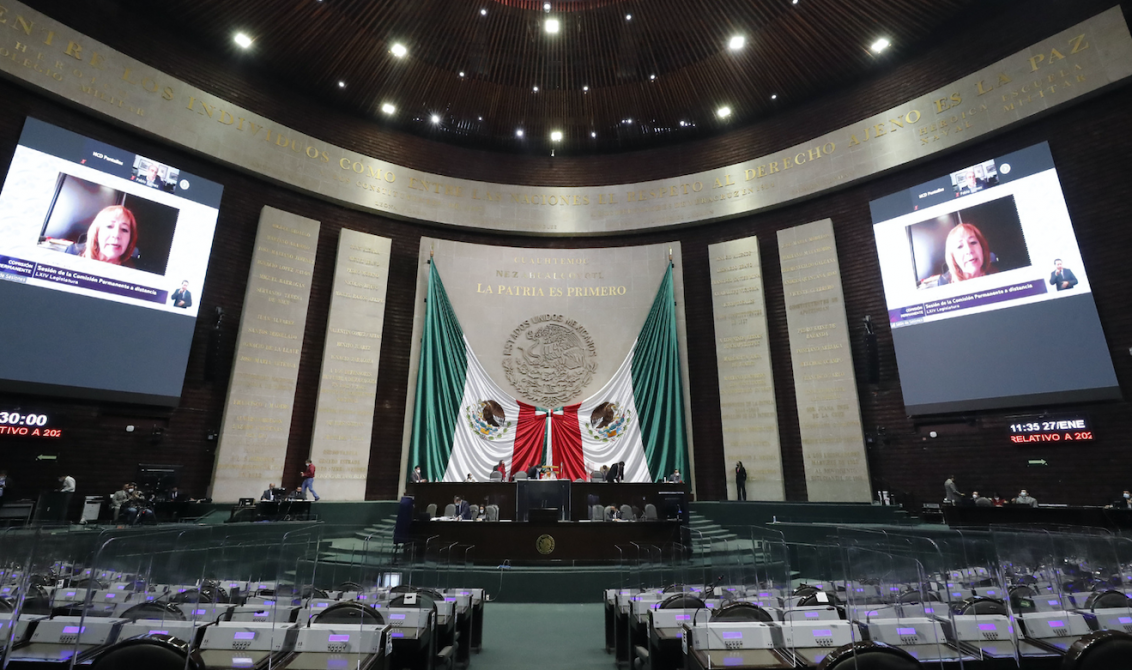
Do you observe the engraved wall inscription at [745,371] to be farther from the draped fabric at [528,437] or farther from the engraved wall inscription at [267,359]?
the engraved wall inscription at [267,359]

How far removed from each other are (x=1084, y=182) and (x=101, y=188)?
1934 cm

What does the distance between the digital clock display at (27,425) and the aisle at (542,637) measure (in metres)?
8.76

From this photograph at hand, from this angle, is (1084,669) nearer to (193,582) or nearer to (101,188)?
(193,582)

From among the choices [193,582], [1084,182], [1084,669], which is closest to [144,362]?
[193,582]

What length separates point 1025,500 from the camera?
31.2ft

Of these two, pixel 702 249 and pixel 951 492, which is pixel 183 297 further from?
pixel 951 492

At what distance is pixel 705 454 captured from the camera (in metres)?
14.0

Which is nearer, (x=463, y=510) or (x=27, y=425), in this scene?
(x=27, y=425)

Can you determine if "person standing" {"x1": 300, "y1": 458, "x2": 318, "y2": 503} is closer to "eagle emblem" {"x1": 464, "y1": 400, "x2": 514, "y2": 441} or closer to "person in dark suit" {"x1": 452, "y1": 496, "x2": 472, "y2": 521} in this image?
"person in dark suit" {"x1": 452, "y1": 496, "x2": 472, "y2": 521}

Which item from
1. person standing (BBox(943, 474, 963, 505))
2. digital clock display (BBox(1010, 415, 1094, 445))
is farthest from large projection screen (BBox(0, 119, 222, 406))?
digital clock display (BBox(1010, 415, 1094, 445))

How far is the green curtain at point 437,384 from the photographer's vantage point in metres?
13.5

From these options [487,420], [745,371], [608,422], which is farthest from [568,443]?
[745,371]

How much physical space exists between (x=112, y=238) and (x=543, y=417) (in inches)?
395

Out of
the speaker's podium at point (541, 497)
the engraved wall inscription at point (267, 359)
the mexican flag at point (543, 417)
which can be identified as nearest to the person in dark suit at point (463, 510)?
the speaker's podium at point (541, 497)
